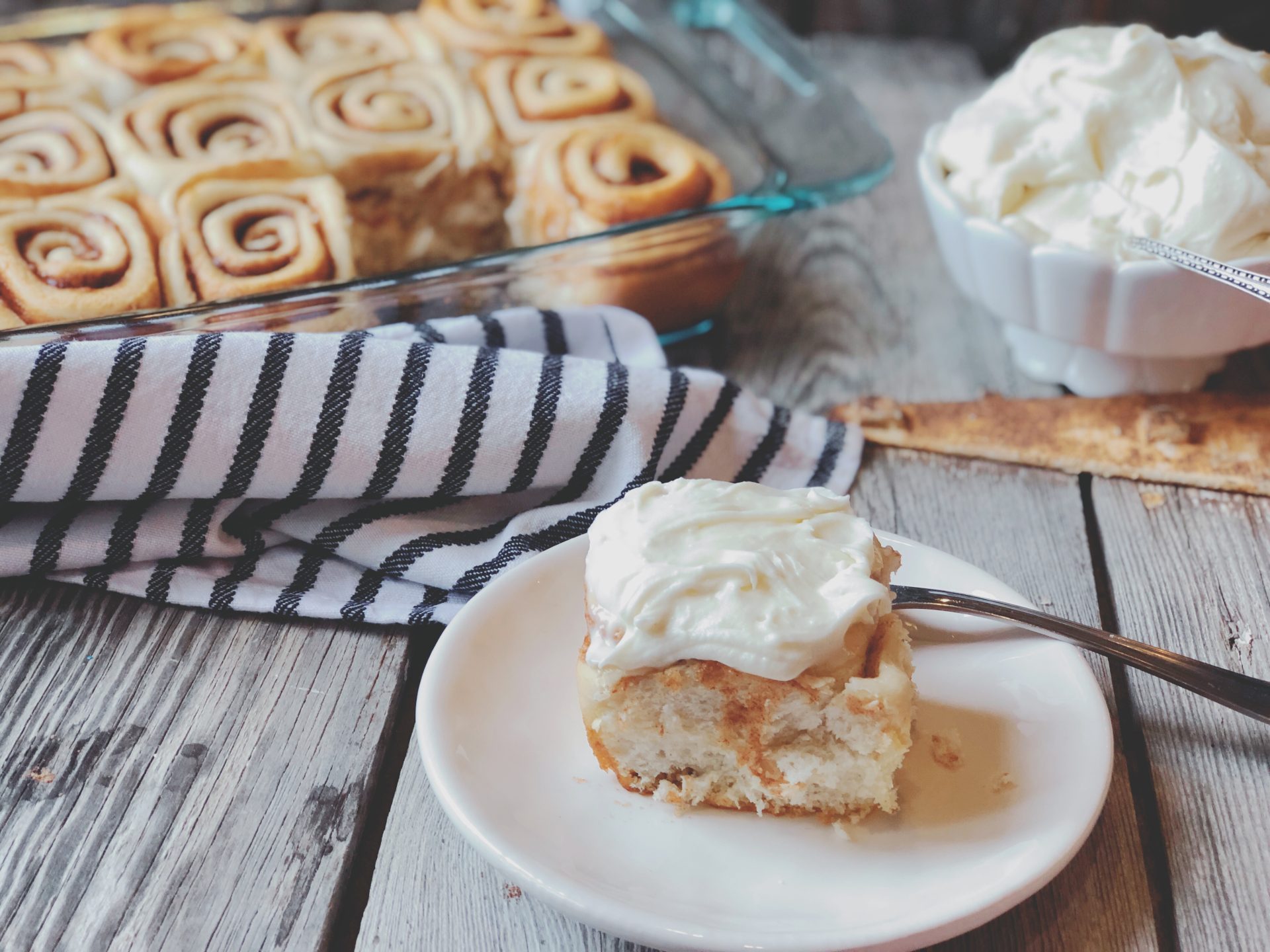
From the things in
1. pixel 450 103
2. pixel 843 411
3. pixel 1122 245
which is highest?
pixel 1122 245

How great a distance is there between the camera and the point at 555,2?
7.15 feet

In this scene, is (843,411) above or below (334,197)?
below

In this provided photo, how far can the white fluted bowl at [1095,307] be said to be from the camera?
1.24 m

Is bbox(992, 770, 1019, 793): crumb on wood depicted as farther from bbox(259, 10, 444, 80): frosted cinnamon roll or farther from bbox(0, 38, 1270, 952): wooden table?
bbox(259, 10, 444, 80): frosted cinnamon roll

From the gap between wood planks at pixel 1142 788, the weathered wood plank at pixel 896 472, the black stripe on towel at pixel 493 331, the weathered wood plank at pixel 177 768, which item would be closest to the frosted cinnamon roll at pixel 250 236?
the black stripe on towel at pixel 493 331

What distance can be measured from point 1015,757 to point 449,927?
42 cm

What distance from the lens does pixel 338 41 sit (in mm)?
1879

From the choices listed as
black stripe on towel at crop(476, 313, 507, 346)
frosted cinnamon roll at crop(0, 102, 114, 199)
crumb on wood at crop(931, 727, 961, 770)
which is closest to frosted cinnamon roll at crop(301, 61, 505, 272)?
frosted cinnamon roll at crop(0, 102, 114, 199)

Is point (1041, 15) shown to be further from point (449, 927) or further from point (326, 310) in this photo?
point (449, 927)

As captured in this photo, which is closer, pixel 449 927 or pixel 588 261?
pixel 449 927

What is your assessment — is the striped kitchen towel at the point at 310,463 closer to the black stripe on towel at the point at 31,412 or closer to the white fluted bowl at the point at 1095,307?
the black stripe on towel at the point at 31,412

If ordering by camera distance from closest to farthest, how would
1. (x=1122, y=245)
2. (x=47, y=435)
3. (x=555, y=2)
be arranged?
(x=47, y=435) → (x=1122, y=245) → (x=555, y=2)

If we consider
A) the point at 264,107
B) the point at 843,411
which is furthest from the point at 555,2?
the point at 843,411

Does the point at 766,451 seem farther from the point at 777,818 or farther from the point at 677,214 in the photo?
the point at 777,818
